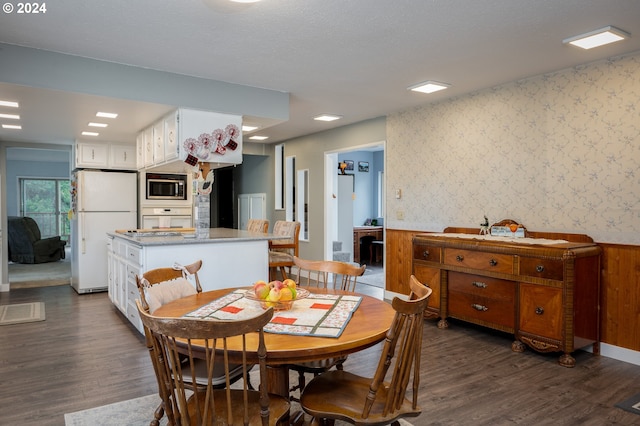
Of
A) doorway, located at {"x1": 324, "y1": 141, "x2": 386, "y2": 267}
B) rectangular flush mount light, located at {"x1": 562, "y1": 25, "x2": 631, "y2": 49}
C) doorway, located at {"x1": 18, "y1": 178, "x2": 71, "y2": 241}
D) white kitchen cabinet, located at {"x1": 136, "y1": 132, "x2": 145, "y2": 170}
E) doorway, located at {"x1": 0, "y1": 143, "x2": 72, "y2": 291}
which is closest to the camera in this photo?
rectangular flush mount light, located at {"x1": 562, "y1": 25, "x2": 631, "y2": 49}

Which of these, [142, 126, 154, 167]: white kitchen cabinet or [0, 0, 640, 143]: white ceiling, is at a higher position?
[0, 0, 640, 143]: white ceiling

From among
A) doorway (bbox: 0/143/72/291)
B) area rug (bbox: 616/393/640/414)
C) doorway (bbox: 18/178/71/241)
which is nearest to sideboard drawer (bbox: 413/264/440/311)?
area rug (bbox: 616/393/640/414)

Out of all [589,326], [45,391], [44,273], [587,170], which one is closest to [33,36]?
[45,391]

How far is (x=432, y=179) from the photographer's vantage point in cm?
509

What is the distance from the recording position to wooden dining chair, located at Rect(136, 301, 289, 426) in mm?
1384

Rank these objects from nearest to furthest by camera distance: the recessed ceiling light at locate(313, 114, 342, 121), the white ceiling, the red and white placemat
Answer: the red and white placemat
the white ceiling
the recessed ceiling light at locate(313, 114, 342, 121)

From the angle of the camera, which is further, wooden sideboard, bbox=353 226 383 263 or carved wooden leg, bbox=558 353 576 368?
wooden sideboard, bbox=353 226 383 263

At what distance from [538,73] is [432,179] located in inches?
63.3

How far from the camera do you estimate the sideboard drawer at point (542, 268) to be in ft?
10.8

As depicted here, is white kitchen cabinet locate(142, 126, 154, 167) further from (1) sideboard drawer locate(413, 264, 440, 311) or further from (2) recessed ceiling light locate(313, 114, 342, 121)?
(1) sideboard drawer locate(413, 264, 440, 311)

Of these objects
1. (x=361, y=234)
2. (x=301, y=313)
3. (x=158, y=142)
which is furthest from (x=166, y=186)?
(x=301, y=313)

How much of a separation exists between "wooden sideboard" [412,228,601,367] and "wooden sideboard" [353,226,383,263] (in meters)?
4.21

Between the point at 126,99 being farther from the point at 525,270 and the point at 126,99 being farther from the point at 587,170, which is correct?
the point at 587,170

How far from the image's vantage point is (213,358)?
142 centimetres
